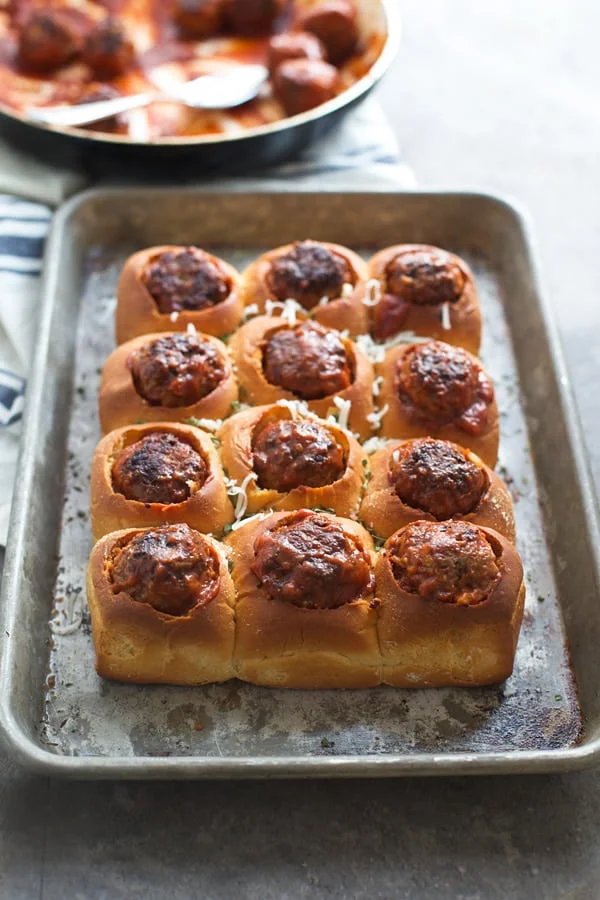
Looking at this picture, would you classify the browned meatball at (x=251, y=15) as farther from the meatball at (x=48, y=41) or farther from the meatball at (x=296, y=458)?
the meatball at (x=296, y=458)

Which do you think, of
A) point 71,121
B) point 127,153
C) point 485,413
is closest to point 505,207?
point 485,413

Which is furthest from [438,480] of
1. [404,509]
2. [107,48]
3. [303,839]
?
[107,48]

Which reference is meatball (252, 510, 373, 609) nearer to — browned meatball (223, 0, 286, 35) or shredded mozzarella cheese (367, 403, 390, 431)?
shredded mozzarella cheese (367, 403, 390, 431)

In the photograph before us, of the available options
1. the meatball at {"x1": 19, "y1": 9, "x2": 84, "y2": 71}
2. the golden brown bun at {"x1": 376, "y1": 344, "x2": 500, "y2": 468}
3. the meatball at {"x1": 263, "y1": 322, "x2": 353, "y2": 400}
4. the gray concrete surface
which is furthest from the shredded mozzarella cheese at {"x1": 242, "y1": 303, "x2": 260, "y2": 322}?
the meatball at {"x1": 19, "y1": 9, "x2": 84, "y2": 71}

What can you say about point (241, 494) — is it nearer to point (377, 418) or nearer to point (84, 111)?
point (377, 418)

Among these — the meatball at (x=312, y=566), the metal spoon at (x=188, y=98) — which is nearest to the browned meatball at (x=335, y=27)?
the metal spoon at (x=188, y=98)
